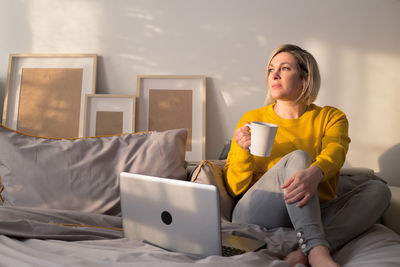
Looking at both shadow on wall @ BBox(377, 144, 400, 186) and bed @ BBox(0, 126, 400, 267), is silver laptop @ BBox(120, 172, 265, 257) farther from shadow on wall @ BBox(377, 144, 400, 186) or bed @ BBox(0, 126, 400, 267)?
shadow on wall @ BBox(377, 144, 400, 186)

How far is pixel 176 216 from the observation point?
1.00m

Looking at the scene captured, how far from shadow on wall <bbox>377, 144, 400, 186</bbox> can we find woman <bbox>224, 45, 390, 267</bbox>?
1162mm

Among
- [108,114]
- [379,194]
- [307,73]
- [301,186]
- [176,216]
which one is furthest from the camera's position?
[108,114]

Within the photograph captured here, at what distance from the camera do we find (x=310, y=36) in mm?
2531

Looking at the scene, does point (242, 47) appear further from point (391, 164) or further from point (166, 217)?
point (166, 217)

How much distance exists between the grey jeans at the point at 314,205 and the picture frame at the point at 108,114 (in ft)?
4.19

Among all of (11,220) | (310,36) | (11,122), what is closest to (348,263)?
(11,220)

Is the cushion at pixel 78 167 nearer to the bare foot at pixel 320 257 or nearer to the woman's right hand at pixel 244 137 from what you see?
the woman's right hand at pixel 244 137

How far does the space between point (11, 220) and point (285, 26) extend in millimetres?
2095

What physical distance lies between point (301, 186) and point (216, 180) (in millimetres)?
515

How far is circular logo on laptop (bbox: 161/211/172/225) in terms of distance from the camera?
3.37 feet

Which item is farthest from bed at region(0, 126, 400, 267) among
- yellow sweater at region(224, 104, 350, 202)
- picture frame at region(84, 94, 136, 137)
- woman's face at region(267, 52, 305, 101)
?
picture frame at region(84, 94, 136, 137)

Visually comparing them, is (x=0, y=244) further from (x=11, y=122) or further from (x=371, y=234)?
(x=11, y=122)

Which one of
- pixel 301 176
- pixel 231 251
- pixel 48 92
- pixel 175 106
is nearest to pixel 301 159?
pixel 301 176
